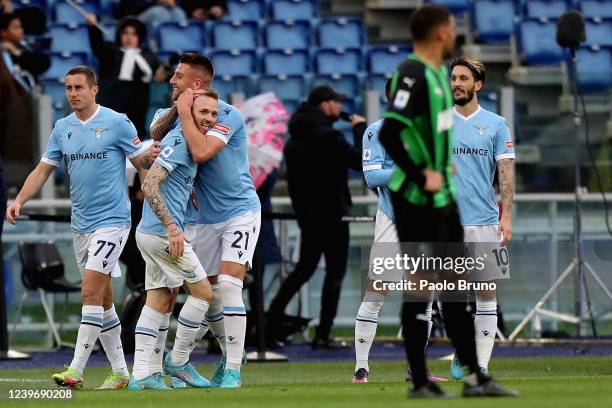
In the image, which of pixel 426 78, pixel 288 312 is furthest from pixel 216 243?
pixel 288 312

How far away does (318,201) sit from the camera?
53.6 ft

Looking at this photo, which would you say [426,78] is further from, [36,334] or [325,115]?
[36,334]

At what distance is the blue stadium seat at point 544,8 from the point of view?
75.2 feet

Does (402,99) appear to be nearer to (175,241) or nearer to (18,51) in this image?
(175,241)

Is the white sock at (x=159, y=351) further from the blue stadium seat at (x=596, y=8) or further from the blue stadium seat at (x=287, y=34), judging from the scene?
the blue stadium seat at (x=596, y=8)

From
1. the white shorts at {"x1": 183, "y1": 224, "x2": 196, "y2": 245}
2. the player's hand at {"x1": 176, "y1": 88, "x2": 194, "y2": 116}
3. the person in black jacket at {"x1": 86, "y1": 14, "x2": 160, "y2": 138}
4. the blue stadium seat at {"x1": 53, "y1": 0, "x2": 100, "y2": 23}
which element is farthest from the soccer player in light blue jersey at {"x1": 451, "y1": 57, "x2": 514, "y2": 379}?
the blue stadium seat at {"x1": 53, "y1": 0, "x2": 100, "y2": 23}

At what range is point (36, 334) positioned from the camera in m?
16.9

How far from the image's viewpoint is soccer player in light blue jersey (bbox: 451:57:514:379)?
38.0 feet

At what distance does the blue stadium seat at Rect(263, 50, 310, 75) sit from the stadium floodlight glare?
18.1 feet

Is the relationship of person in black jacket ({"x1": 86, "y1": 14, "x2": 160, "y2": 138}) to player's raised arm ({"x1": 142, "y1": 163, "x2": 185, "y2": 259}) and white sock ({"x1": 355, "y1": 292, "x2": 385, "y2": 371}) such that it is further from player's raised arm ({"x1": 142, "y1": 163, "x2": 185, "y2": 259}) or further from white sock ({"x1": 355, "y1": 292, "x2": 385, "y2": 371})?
player's raised arm ({"x1": 142, "y1": 163, "x2": 185, "y2": 259})

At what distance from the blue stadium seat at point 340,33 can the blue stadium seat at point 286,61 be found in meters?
0.87

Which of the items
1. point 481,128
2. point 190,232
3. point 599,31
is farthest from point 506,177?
point 599,31

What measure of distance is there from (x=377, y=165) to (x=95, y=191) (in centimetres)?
203

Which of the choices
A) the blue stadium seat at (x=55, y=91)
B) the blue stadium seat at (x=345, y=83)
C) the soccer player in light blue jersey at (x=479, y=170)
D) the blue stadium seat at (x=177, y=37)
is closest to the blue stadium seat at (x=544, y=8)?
the blue stadium seat at (x=177, y=37)
